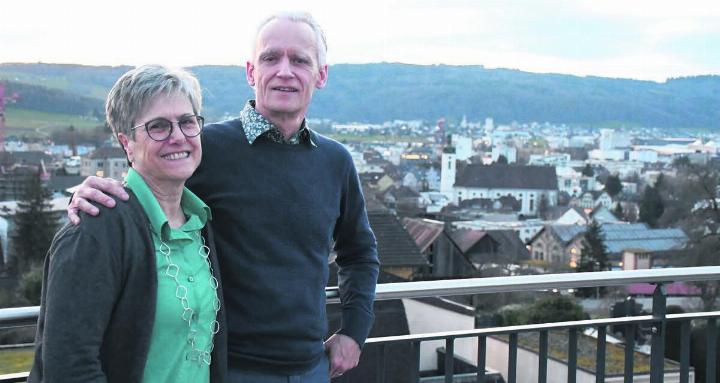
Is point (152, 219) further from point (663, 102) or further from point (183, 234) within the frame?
point (663, 102)

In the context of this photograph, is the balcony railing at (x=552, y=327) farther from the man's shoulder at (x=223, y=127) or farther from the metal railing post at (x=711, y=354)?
the man's shoulder at (x=223, y=127)

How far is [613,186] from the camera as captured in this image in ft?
285

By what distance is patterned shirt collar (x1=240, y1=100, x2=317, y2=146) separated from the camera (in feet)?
6.69

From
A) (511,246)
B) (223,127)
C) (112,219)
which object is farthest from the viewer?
(511,246)

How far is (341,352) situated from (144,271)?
2.63 ft

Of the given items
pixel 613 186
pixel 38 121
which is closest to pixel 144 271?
pixel 38 121

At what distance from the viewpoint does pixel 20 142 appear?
2459 inches

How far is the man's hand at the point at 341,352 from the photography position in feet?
7.29

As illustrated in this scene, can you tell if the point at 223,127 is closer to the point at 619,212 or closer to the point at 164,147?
the point at 164,147

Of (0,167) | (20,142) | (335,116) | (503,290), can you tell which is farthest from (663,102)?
(503,290)

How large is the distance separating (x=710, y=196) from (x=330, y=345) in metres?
22.1

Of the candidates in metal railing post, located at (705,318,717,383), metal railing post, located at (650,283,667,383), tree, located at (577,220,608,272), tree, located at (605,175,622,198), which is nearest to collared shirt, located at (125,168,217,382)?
metal railing post, located at (650,283,667,383)

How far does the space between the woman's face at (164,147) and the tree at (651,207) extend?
185 ft

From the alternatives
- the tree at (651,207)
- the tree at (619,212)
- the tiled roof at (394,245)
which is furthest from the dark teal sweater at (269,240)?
the tree at (619,212)
